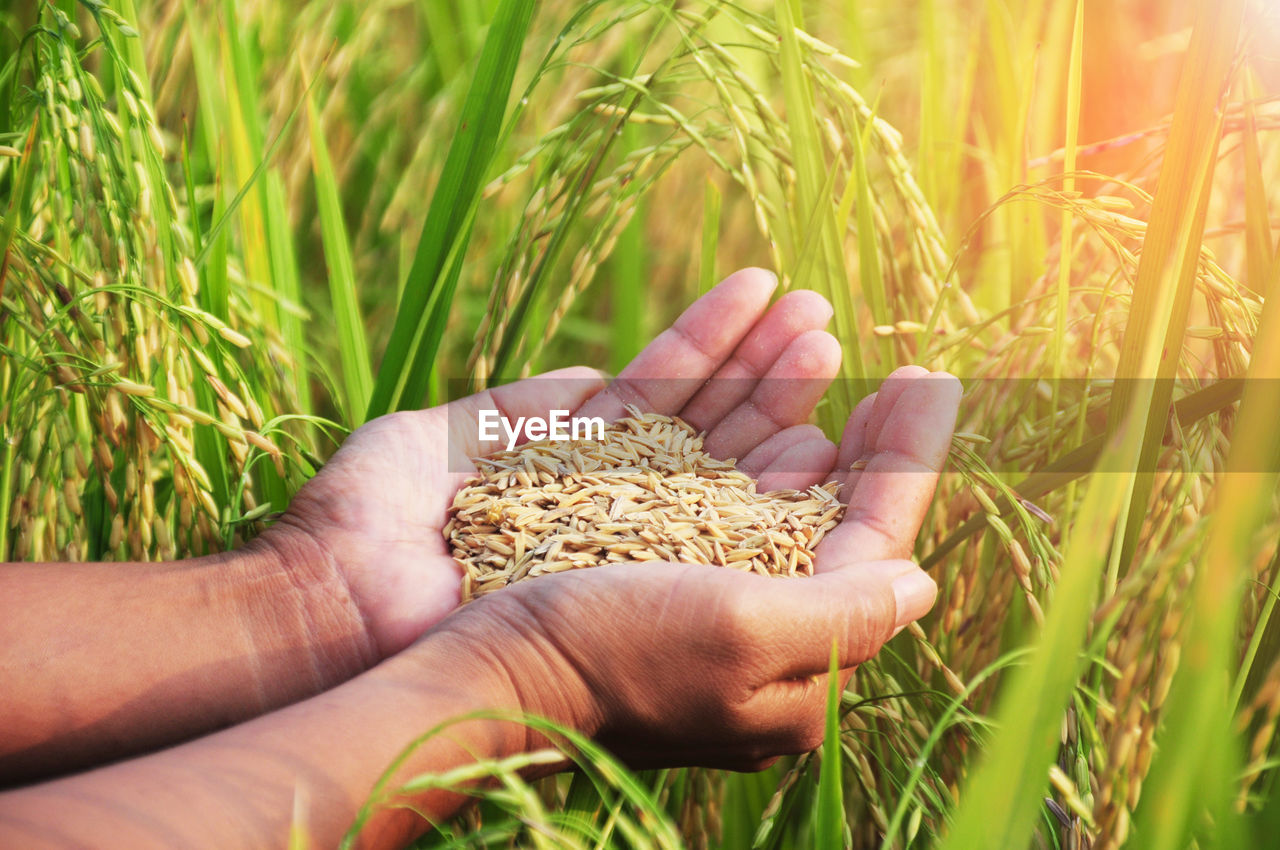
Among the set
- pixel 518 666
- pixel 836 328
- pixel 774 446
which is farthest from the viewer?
pixel 774 446

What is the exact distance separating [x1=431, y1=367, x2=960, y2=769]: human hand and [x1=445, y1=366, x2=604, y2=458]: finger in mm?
536

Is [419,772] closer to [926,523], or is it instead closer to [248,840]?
[248,840]

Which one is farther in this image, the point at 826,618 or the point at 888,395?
the point at 888,395

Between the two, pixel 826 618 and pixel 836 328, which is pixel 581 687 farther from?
pixel 836 328

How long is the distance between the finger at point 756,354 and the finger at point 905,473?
278 millimetres

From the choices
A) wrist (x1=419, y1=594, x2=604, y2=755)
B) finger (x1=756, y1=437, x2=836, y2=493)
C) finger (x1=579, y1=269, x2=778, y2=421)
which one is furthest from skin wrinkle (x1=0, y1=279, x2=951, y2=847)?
finger (x1=579, y1=269, x2=778, y2=421)

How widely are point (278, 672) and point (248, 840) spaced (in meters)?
0.50

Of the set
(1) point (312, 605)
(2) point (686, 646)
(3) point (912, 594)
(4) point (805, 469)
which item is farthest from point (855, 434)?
(1) point (312, 605)

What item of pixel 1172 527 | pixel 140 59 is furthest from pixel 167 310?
pixel 1172 527

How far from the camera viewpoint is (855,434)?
141 cm

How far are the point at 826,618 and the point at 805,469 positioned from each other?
0.52 meters

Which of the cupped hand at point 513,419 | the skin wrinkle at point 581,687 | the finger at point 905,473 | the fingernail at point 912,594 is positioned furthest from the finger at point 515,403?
the fingernail at point 912,594

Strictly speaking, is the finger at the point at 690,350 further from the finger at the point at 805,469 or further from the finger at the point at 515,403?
the finger at the point at 805,469

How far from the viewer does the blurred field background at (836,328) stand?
0.71m
